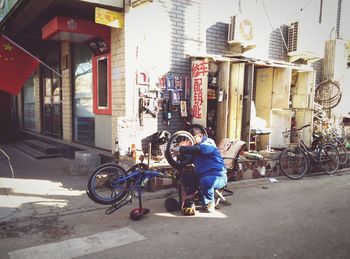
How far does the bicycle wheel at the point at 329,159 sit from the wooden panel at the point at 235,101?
2.90 meters

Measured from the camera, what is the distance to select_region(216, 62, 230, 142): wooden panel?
29.3 feet

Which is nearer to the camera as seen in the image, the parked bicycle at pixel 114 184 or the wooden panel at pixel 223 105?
the parked bicycle at pixel 114 184

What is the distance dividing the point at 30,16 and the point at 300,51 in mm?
9144

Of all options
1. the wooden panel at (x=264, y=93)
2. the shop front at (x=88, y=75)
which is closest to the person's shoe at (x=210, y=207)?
the shop front at (x=88, y=75)

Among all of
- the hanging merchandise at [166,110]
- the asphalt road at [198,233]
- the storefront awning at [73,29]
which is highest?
the storefront awning at [73,29]

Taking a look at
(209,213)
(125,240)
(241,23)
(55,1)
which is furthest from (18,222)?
(241,23)

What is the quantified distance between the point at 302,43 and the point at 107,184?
29.7 ft

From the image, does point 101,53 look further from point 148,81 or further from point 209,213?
point 209,213

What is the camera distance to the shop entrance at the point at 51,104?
12953 millimetres

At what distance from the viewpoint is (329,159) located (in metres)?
9.88

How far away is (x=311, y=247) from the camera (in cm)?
446

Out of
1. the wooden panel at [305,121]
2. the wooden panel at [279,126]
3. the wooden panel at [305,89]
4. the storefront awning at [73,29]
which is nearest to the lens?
the storefront awning at [73,29]

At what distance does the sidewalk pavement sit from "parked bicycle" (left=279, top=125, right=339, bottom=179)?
0.93 metres

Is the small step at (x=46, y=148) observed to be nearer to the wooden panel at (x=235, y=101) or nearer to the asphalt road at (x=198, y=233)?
the asphalt road at (x=198, y=233)
